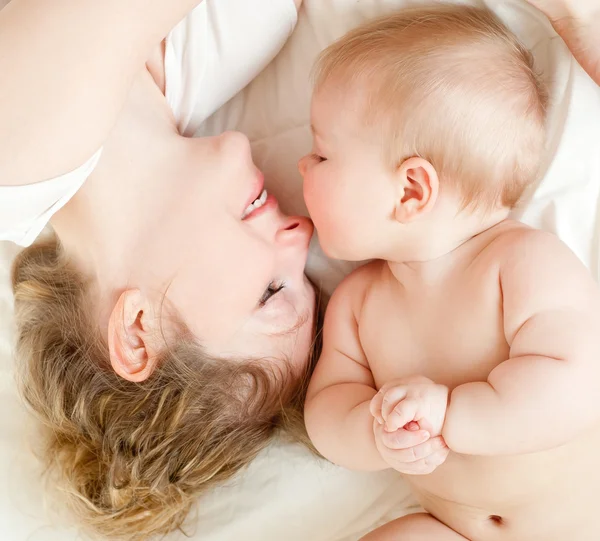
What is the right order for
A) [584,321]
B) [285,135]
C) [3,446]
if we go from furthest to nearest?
[3,446] < [285,135] < [584,321]

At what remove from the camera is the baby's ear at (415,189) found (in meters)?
1.12

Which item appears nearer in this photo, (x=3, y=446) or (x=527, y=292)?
(x=527, y=292)

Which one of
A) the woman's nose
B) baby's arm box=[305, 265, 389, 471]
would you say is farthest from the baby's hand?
the woman's nose

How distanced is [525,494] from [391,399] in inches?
13.4

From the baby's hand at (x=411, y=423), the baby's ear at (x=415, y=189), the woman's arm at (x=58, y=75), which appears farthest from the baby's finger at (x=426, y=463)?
the woman's arm at (x=58, y=75)

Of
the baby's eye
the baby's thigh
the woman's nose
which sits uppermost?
the woman's nose

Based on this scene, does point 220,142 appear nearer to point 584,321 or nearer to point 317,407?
point 317,407

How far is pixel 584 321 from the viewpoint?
112cm

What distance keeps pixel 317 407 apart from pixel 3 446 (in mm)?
772

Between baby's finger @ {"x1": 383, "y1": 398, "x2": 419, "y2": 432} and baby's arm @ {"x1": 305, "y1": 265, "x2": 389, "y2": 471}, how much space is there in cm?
16

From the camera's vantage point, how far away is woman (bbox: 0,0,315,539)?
1272mm

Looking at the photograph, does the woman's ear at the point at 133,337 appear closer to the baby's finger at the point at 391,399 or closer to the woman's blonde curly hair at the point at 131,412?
the woman's blonde curly hair at the point at 131,412

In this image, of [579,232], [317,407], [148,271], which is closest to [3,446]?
[148,271]

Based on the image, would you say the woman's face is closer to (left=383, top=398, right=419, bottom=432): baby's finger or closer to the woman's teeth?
the woman's teeth
